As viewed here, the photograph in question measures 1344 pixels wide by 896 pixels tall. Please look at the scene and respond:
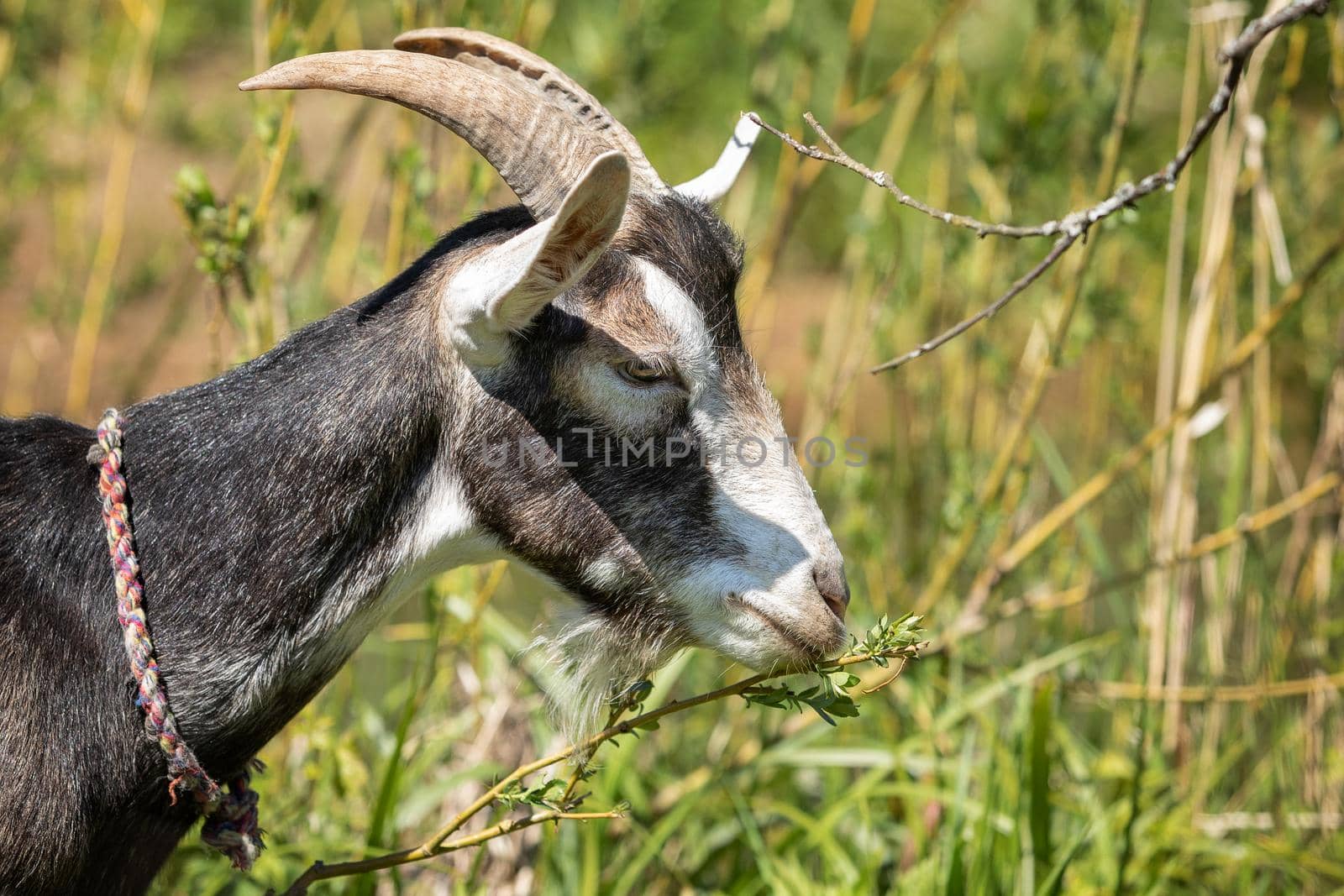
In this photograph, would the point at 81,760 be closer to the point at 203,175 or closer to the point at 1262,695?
the point at 203,175

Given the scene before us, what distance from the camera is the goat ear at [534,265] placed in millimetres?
1983

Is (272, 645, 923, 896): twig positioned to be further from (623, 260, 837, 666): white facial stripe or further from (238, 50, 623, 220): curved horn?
(238, 50, 623, 220): curved horn

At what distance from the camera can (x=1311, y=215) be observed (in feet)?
15.1

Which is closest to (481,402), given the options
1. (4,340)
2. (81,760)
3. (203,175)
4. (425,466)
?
(425,466)

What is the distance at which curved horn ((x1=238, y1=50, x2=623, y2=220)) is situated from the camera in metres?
2.16

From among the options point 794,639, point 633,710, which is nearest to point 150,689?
point 633,710

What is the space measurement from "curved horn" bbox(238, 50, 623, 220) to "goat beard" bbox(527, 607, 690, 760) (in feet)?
2.57

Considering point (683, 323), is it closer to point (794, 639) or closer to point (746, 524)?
point (746, 524)

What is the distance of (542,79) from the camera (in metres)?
2.56

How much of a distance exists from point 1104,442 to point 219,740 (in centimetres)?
496

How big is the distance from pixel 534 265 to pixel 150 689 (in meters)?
0.97

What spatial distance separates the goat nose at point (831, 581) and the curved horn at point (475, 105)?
2.59ft

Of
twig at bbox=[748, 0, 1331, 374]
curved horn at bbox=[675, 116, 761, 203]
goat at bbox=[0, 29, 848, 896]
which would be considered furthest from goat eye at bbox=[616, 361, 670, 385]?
curved horn at bbox=[675, 116, 761, 203]

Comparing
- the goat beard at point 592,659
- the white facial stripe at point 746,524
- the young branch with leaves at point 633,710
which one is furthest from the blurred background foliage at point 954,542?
the white facial stripe at point 746,524
